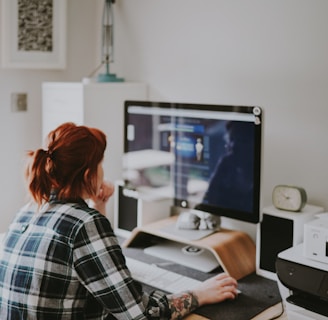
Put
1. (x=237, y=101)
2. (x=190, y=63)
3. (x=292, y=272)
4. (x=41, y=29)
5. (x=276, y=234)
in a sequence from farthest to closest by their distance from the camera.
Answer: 1. (x=41, y=29)
2. (x=190, y=63)
3. (x=237, y=101)
4. (x=276, y=234)
5. (x=292, y=272)

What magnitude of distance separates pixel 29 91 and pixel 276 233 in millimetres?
1451

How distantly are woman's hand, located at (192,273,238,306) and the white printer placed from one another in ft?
0.58

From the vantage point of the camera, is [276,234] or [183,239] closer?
[276,234]

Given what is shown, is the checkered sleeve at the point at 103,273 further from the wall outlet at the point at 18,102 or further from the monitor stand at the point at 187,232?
the wall outlet at the point at 18,102

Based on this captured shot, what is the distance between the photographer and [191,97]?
267 cm

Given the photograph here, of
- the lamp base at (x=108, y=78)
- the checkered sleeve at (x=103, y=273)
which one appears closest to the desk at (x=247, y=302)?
the checkered sleeve at (x=103, y=273)

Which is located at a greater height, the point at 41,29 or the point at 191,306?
the point at 41,29

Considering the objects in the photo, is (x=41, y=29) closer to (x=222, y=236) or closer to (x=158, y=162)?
(x=158, y=162)

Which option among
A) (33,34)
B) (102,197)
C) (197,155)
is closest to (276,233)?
(197,155)

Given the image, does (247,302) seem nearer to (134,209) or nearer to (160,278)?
(160,278)

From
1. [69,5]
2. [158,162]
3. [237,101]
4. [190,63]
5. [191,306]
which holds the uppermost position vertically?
[69,5]

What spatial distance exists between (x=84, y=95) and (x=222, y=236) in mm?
907

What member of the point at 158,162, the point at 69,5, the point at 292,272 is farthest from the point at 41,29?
the point at 292,272

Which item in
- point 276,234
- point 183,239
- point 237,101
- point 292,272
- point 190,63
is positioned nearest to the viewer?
point 292,272
